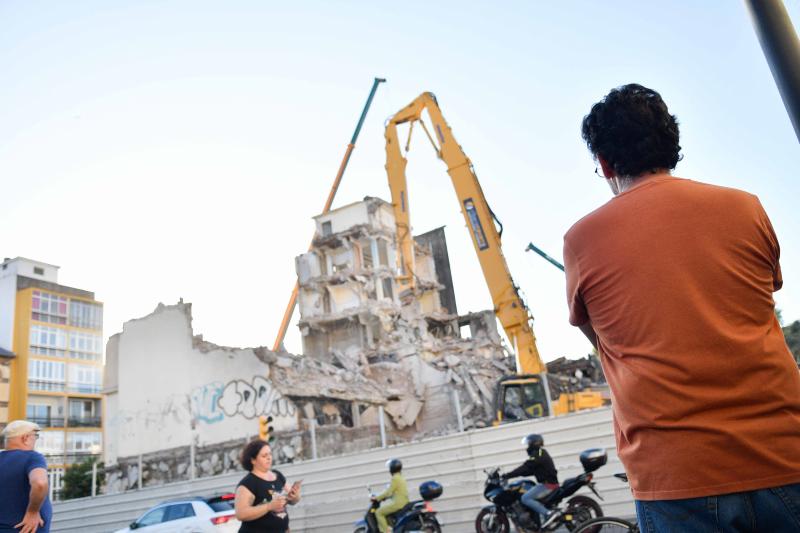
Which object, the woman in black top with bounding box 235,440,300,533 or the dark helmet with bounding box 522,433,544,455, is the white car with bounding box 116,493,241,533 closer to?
the dark helmet with bounding box 522,433,544,455

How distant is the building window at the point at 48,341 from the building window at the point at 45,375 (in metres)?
0.96

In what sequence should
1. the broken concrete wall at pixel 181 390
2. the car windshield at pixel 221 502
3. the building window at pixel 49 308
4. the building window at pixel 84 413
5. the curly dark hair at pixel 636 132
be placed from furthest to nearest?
the building window at pixel 49 308, the building window at pixel 84 413, the broken concrete wall at pixel 181 390, the car windshield at pixel 221 502, the curly dark hair at pixel 636 132

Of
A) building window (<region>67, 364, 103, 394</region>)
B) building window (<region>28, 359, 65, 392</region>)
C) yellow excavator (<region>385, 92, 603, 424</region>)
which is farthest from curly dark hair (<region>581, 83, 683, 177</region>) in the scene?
building window (<region>67, 364, 103, 394</region>)

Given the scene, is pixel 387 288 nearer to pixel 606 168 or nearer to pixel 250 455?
pixel 250 455

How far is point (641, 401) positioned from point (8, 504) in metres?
5.18

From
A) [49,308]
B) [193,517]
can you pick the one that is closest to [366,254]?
[49,308]

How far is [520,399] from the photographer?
1953cm

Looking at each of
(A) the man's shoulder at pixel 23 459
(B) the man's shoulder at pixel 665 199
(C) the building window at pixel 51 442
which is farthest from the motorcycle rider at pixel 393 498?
(C) the building window at pixel 51 442

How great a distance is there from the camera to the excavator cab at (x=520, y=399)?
63.4 feet

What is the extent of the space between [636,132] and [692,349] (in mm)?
762

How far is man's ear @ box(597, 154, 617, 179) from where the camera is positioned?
6.77ft

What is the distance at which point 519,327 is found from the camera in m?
20.1

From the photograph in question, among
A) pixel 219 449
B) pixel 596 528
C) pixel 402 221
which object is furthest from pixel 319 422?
pixel 596 528

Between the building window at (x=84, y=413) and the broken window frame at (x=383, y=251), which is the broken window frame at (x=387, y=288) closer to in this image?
the broken window frame at (x=383, y=251)
